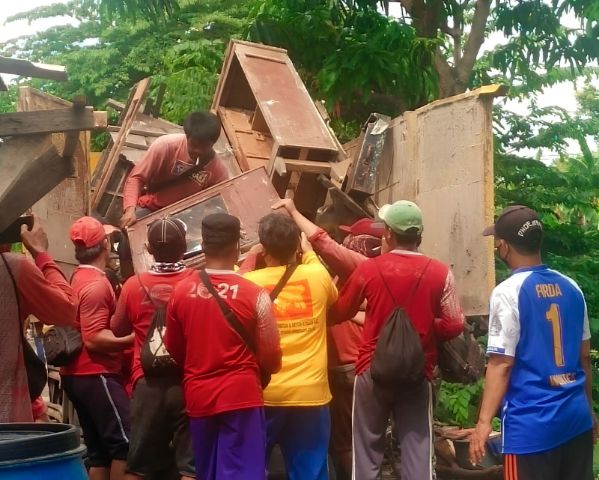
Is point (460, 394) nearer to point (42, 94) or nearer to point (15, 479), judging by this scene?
point (42, 94)

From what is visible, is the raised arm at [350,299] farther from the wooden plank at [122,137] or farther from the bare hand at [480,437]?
the wooden plank at [122,137]

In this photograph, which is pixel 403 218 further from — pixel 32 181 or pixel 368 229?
pixel 32 181

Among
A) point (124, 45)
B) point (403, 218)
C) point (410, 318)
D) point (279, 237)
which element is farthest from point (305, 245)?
point (124, 45)

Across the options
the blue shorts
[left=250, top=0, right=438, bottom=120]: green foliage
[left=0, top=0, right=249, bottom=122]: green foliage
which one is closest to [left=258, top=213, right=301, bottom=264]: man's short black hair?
the blue shorts

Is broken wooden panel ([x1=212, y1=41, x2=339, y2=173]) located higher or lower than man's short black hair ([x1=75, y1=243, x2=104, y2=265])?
higher

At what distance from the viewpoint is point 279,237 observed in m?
4.87

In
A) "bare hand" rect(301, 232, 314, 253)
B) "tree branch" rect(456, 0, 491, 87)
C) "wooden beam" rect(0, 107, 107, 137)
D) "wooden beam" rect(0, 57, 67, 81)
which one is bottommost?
"bare hand" rect(301, 232, 314, 253)

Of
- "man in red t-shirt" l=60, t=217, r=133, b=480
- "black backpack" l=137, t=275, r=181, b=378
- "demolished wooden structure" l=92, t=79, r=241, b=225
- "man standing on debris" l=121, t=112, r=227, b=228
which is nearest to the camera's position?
"black backpack" l=137, t=275, r=181, b=378

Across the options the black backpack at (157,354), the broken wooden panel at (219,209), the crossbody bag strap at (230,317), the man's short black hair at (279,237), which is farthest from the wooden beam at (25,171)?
the broken wooden panel at (219,209)

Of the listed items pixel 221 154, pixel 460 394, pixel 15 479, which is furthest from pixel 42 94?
pixel 460 394

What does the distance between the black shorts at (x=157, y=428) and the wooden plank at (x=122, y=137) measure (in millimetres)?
3443

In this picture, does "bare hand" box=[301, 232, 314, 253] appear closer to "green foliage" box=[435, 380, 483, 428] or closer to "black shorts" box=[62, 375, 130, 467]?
"black shorts" box=[62, 375, 130, 467]

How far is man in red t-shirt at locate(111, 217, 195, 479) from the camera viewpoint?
16.0 ft

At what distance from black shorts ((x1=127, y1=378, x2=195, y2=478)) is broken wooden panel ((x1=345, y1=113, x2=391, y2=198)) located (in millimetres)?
2728
